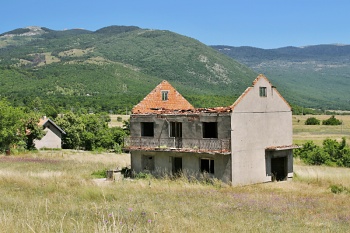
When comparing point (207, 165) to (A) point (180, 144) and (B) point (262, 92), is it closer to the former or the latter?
(A) point (180, 144)

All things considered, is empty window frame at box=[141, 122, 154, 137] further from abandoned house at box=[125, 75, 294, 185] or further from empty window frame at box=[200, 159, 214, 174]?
empty window frame at box=[200, 159, 214, 174]

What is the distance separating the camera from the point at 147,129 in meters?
34.4

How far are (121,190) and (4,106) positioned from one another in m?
39.7

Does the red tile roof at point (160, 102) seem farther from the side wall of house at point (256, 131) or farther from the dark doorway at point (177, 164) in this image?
the side wall of house at point (256, 131)

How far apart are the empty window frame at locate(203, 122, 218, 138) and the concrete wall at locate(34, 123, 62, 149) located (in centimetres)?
3996

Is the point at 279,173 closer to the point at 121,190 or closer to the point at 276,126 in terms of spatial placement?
the point at 276,126

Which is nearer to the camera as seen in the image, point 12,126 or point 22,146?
point 12,126

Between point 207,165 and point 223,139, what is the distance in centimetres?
253

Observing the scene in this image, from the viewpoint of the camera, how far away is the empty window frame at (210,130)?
30.5 m

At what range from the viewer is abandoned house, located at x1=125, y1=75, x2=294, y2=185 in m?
29.2

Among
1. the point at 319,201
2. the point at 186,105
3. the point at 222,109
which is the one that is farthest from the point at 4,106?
the point at 319,201

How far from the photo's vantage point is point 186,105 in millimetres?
37000

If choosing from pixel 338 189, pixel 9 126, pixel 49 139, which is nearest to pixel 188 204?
pixel 338 189

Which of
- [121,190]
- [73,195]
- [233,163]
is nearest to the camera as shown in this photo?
[73,195]
